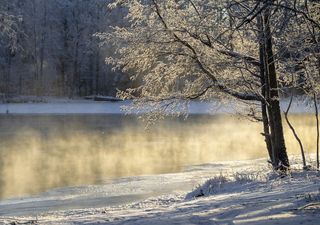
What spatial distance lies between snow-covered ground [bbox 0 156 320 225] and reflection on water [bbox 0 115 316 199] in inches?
50.4

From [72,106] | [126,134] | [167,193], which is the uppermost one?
[72,106]

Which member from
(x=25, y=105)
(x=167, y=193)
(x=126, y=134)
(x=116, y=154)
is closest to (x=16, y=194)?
(x=167, y=193)

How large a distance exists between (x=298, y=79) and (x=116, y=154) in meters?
8.78

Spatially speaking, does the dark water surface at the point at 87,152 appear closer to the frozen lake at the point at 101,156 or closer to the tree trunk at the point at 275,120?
the frozen lake at the point at 101,156

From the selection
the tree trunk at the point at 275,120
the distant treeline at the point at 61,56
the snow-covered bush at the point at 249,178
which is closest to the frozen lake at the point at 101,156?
the snow-covered bush at the point at 249,178

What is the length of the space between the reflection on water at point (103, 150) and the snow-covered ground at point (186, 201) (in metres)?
1.28

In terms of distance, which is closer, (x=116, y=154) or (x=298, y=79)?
(x=298, y=79)

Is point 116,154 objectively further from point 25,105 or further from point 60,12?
point 60,12

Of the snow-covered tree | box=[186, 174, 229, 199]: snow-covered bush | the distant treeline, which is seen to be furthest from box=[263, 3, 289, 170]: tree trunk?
the distant treeline

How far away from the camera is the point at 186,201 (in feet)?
32.1

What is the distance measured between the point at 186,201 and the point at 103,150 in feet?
37.3

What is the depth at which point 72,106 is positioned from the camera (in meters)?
48.6

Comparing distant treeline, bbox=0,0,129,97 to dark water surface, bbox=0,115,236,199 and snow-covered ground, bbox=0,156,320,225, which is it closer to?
dark water surface, bbox=0,115,236,199

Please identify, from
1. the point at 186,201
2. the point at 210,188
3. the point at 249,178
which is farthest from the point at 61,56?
the point at 186,201
